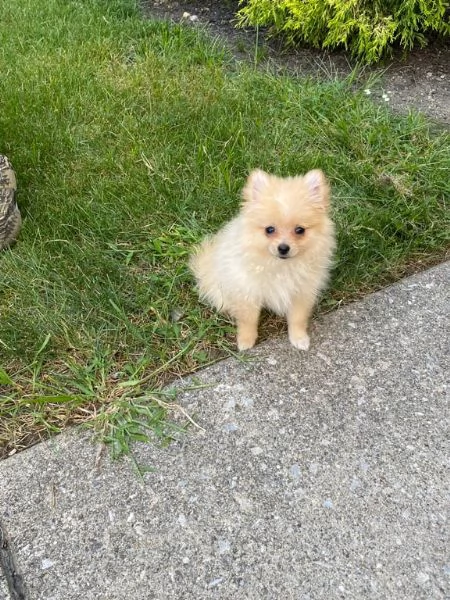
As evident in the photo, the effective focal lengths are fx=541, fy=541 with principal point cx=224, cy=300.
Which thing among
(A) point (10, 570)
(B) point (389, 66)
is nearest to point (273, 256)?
(A) point (10, 570)

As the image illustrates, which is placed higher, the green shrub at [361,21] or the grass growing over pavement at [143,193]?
the green shrub at [361,21]

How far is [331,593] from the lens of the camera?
155 cm

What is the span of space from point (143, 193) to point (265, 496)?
68.7 inches

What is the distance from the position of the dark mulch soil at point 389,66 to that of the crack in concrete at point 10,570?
3.37m

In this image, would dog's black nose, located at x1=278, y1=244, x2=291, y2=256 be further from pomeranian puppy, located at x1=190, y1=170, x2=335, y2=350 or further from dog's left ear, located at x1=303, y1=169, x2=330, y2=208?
dog's left ear, located at x1=303, y1=169, x2=330, y2=208

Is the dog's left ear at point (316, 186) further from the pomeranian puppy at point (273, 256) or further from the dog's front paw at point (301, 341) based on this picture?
the dog's front paw at point (301, 341)

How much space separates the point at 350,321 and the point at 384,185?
3.19ft

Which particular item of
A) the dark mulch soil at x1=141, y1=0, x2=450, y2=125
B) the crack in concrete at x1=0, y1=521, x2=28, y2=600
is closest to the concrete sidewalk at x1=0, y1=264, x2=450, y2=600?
the crack in concrete at x1=0, y1=521, x2=28, y2=600

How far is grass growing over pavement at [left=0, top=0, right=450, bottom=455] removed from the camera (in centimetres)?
216

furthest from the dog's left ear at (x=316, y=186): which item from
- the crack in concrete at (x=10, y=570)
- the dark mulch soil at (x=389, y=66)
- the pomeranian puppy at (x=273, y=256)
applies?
the dark mulch soil at (x=389, y=66)

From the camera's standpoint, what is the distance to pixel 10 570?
1.60m

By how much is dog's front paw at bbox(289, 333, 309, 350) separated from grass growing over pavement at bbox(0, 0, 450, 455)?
29 cm

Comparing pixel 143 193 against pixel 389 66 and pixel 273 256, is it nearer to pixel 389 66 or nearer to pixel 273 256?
pixel 273 256

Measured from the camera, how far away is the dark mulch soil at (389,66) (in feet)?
12.2
